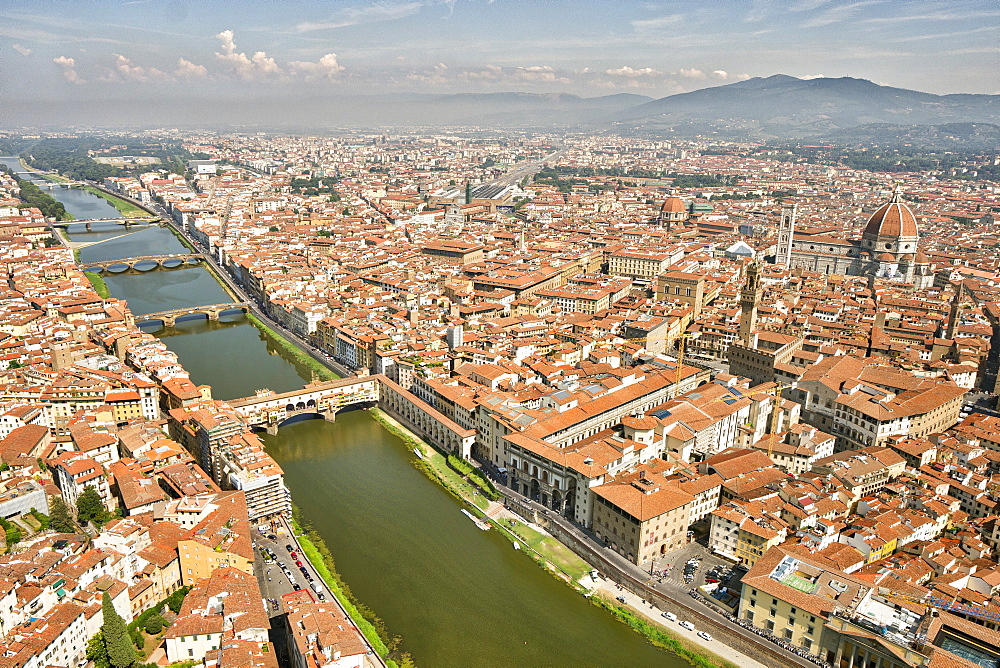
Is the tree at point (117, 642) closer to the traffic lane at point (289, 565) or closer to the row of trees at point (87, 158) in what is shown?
the traffic lane at point (289, 565)

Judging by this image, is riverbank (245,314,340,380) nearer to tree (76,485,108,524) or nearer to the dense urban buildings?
the dense urban buildings

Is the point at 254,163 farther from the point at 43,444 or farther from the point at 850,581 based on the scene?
the point at 850,581

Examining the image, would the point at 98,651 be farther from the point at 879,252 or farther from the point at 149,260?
the point at 879,252

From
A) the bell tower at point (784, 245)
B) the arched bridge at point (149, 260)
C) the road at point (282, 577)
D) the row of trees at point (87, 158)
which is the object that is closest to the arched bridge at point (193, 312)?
the arched bridge at point (149, 260)

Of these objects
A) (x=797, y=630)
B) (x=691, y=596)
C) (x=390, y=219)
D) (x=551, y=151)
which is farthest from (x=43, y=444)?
(x=551, y=151)

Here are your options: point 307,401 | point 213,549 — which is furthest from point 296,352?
point 213,549

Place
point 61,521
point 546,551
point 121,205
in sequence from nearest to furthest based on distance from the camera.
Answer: point 61,521 → point 546,551 → point 121,205
